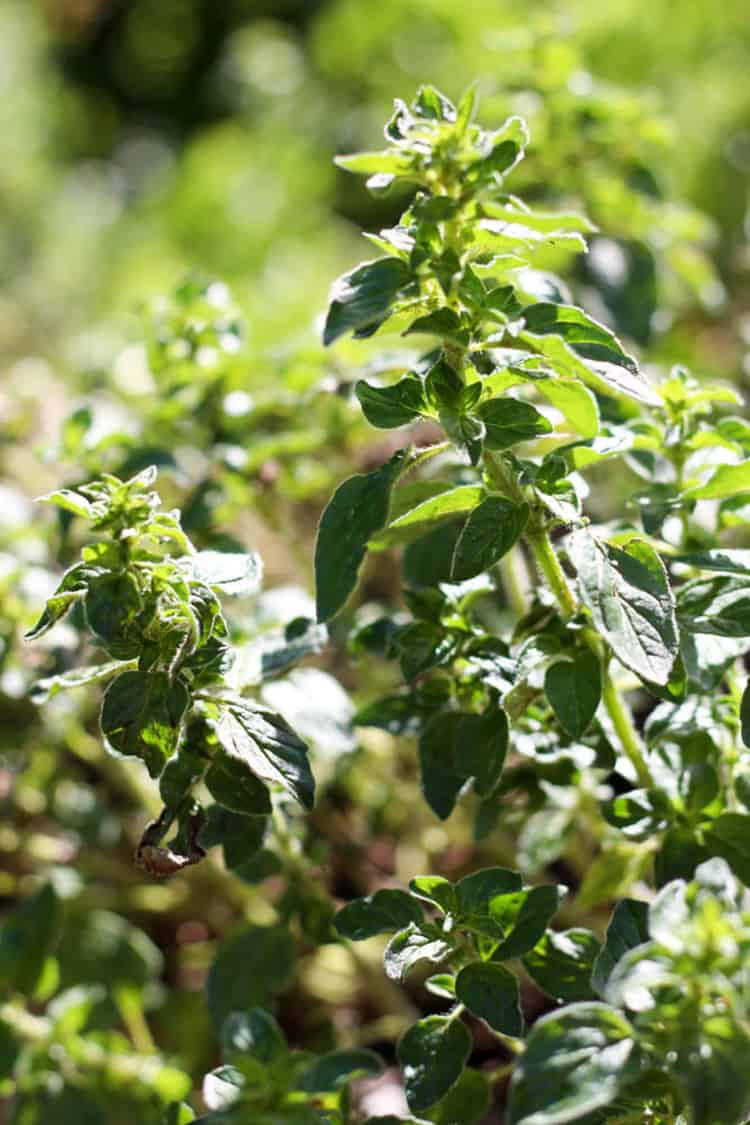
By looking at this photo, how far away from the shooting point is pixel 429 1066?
0.80 m

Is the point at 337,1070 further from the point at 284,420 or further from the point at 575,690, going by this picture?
the point at 284,420

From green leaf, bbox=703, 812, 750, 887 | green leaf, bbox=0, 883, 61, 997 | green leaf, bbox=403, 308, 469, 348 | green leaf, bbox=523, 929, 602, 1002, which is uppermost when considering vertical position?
green leaf, bbox=403, 308, 469, 348

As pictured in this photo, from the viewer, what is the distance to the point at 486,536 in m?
0.80

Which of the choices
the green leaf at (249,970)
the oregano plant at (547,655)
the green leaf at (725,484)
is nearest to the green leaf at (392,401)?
the oregano plant at (547,655)

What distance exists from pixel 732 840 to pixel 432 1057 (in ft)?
0.86

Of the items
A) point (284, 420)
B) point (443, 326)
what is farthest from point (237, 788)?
point (284, 420)

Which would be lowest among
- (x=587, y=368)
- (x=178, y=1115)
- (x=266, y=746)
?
(x=178, y=1115)

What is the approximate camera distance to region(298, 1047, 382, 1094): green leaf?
0.81 m

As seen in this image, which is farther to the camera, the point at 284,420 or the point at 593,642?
the point at 284,420

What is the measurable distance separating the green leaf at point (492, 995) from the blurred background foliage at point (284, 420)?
0.23m

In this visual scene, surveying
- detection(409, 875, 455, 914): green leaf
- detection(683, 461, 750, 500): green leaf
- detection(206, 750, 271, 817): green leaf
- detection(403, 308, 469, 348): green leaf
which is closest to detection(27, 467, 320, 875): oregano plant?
detection(206, 750, 271, 817): green leaf

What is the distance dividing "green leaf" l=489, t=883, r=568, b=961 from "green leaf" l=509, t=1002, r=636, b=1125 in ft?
0.37

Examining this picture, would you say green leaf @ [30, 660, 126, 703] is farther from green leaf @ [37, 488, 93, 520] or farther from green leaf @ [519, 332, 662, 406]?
green leaf @ [519, 332, 662, 406]

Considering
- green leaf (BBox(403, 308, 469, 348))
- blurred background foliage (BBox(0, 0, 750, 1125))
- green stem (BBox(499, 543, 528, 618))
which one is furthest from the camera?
blurred background foliage (BBox(0, 0, 750, 1125))
